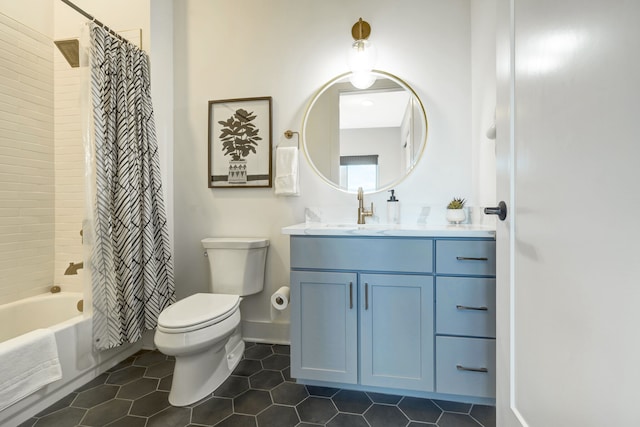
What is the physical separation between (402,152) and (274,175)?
2.93 ft

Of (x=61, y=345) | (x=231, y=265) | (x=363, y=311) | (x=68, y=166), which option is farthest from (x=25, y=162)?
(x=363, y=311)

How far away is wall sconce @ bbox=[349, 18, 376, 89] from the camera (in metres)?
1.91

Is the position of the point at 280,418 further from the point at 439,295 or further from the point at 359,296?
the point at 439,295

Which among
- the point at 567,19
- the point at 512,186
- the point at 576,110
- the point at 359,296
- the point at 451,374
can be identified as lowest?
the point at 451,374

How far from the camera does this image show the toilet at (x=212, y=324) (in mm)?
1384

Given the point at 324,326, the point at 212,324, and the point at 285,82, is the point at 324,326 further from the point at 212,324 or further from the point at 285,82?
the point at 285,82

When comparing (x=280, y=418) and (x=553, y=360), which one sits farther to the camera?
(x=280, y=418)

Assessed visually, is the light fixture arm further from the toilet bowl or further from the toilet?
the toilet bowl

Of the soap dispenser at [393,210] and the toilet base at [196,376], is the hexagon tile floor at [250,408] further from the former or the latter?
the soap dispenser at [393,210]

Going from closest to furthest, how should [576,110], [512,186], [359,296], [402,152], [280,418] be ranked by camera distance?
[576,110] < [512,186] < [280,418] < [359,296] < [402,152]

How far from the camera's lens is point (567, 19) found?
585 mm

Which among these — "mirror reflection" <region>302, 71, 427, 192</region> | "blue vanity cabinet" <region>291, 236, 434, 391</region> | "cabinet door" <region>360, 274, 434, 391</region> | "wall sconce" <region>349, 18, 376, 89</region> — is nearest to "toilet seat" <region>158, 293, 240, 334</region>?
"blue vanity cabinet" <region>291, 236, 434, 391</region>

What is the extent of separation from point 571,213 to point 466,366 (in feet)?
3.52

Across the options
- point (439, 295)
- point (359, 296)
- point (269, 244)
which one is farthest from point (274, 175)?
point (439, 295)
